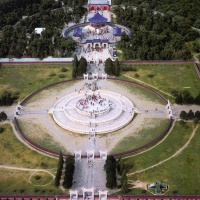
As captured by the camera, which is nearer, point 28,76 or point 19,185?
point 19,185

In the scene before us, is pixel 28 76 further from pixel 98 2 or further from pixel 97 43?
pixel 98 2

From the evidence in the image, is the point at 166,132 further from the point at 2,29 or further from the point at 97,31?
the point at 2,29

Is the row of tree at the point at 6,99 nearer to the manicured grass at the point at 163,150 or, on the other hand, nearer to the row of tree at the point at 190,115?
the manicured grass at the point at 163,150

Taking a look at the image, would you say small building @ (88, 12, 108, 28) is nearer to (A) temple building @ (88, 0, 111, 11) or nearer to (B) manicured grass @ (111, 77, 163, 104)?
(A) temple building @ (88, 0, 111, 11)

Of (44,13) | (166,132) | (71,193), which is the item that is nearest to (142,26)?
(44,13)

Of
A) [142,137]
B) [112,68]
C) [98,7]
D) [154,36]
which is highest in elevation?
[98,7]

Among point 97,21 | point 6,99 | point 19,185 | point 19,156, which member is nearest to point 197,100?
point 19,156
